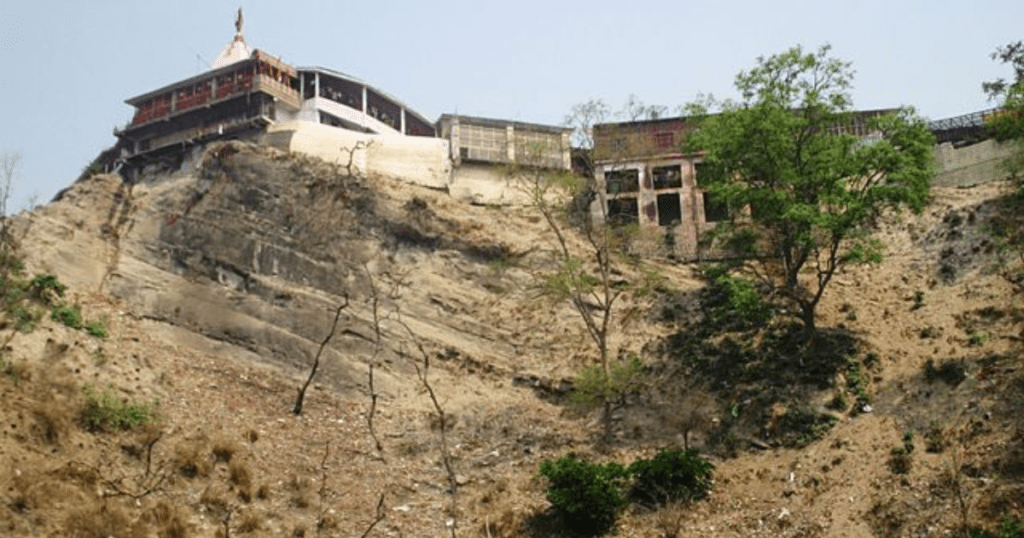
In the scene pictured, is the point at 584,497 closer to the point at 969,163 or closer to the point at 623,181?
the point at 623,181

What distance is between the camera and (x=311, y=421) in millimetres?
31078

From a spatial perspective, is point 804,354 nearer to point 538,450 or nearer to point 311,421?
point 538,450

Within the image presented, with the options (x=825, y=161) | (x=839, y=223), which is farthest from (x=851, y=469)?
(x=825, y=161)

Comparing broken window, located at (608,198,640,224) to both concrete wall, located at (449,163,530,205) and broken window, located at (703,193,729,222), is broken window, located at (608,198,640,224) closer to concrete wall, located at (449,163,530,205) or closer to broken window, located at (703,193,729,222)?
broken window, located at (703,193,729,222)

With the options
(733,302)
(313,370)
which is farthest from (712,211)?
(313,370)

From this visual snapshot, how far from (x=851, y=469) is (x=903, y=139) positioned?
1240 centimetres

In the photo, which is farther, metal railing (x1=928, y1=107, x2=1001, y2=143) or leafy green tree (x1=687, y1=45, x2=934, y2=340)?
metal railing (x1=928, y1=107, x2=1001, y2=143)

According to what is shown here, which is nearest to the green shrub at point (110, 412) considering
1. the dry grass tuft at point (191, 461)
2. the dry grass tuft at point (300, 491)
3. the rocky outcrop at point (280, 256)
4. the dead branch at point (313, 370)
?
the dry grass tuft at point (191, 461)

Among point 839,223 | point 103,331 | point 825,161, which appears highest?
point 825,161

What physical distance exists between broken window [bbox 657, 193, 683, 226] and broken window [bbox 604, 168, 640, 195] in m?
1.29

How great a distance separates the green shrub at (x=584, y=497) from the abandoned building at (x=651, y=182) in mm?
18583

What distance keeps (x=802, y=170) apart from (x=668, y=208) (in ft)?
40.4

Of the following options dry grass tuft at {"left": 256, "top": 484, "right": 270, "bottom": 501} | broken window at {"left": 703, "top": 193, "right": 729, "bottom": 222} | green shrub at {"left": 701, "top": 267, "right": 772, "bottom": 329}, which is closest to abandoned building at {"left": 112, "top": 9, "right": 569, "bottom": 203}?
broken window at {"left": 703, "top": 193, "right": 729, "bottom": 222}

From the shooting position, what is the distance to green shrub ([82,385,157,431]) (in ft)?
88.6
